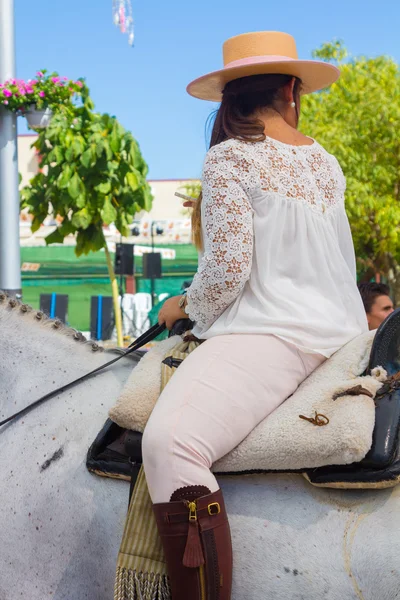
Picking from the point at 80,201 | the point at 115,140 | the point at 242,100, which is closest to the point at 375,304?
the point at 242,100

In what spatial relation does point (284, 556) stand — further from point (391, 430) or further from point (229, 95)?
point (229, 95)

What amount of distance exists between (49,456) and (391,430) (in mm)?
1205

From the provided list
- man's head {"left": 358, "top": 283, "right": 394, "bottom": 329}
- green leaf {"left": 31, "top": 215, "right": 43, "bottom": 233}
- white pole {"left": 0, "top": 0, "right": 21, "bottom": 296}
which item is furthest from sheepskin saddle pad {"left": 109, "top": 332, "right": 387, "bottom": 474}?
green leaf {"left": 31, "top": 215, "right": 43, "bottom": 233}

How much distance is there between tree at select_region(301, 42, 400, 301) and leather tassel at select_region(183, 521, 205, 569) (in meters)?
13.9

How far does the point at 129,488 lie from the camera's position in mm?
2332

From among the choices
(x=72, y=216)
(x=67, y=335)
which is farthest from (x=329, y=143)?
(x=67, y=335)

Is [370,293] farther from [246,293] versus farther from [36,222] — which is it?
[36,222]

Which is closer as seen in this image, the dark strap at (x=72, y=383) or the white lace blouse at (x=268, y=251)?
the white lace blouse at (x=268, y=251)

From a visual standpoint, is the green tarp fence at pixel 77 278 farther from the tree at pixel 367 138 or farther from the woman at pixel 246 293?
the woman at pixel 246 293

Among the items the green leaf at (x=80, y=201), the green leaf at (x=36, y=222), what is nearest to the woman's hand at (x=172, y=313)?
the green leaf at (x=80, y=201)

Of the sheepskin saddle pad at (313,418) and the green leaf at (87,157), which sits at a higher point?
the green leaf at (87,157)

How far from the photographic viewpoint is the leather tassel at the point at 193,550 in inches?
81.6

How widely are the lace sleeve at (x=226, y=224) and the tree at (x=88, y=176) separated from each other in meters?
7.93

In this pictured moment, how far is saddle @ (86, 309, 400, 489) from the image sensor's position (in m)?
2.06
